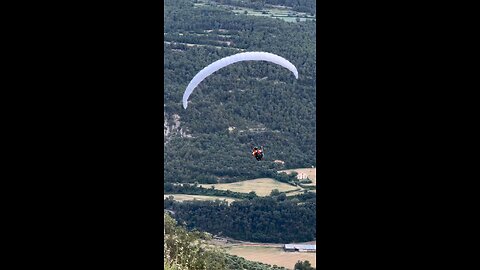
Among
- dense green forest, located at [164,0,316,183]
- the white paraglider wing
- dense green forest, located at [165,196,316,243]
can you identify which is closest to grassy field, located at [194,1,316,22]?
dense green forest, located at [164,0,316,183]

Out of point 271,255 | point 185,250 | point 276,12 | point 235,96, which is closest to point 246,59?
point 185,250

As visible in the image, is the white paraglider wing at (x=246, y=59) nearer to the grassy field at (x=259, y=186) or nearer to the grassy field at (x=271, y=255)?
the grassy field at (x=271, y=255)

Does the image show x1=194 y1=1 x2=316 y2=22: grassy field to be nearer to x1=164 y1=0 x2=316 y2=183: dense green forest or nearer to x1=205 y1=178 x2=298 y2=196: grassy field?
x1=164 y1=0 x2=316 y2=183: dense green forest

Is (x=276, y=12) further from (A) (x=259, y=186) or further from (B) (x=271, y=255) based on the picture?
(B) (x=271, y=255)
